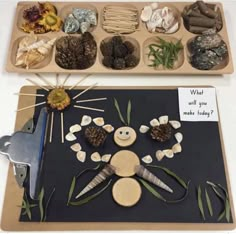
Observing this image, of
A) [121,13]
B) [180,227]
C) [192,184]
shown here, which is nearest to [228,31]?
[121,13]

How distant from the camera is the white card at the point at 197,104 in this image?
1066 millimetres

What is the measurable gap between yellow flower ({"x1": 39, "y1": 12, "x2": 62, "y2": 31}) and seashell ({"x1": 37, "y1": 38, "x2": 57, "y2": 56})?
5 centimetres

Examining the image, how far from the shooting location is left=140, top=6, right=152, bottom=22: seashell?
1201 mm

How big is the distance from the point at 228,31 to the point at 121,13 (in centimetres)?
37

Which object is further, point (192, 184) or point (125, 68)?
point (125, 68)

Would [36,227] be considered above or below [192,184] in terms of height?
below

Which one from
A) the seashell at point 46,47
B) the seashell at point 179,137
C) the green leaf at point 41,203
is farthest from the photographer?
the seashell at point 46,47

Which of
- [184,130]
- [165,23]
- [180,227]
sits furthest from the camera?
[165,23]

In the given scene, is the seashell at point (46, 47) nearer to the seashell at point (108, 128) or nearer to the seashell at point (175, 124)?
the seashell at point (108, 128)

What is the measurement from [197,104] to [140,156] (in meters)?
0.24

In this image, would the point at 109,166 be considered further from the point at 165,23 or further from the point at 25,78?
the point at 165,23

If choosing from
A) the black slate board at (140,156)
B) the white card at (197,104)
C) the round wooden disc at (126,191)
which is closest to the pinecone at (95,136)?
the black slate board at (140,156)

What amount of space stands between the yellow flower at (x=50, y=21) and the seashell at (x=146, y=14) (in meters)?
0.28

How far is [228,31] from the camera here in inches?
48.7
